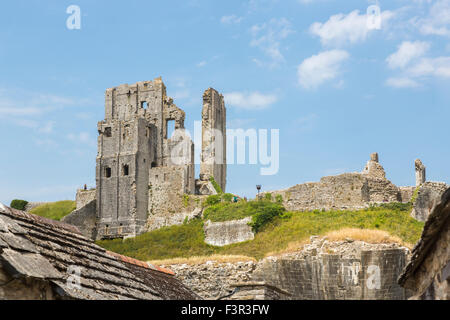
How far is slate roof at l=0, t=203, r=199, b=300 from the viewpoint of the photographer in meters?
7.33

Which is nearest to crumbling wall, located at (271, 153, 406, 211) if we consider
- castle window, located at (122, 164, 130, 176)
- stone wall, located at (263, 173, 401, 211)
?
stone wall, located at (263, 173, 401, 211)

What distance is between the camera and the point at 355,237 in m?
31.1

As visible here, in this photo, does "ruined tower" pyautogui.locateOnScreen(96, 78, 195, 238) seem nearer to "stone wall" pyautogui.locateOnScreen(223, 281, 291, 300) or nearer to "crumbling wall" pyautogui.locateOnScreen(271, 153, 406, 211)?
"crumbling wall" pyautogui.locateOnScreen(271, 153, 406, 211)

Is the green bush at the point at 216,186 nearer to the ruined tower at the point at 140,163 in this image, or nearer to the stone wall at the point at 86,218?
the ruined tower at the point at 140,163

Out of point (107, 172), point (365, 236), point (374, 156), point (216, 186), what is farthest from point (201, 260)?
point (107, 172)

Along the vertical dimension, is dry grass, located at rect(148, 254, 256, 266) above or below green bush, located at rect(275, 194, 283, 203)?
below

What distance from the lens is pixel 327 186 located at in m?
42.7

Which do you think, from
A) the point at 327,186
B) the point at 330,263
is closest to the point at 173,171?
the point at 327,186

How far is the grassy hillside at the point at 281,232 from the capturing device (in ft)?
115

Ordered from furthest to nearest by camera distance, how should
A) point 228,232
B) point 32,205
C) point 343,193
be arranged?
point 32,205
point 228,232
point 343,193

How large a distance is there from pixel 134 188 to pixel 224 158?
11945 millimetres

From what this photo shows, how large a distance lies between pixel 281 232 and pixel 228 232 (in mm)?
5416

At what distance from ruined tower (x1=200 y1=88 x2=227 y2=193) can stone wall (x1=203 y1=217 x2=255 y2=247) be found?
13394 millimetres

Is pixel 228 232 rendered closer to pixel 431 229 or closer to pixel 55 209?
pixel 55 209
